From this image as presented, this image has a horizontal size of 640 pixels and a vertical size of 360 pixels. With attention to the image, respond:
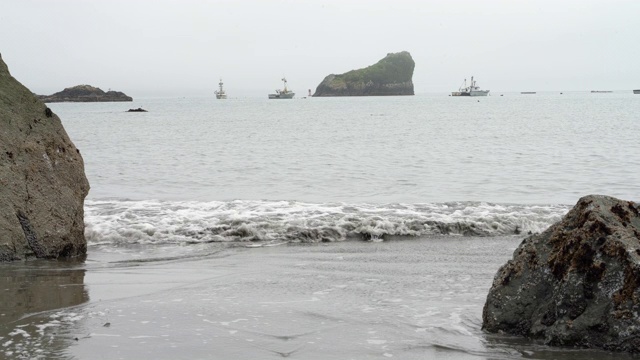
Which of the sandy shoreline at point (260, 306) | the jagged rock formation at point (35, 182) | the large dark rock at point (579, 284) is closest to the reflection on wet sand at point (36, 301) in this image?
the sandy shoreline at point (260, 306)

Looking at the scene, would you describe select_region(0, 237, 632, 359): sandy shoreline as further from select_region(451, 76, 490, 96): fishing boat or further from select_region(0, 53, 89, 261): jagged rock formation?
select_region(451, 76, 490, 96): fishing boat

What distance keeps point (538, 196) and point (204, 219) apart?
7164 mm

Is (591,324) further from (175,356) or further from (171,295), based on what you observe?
(171,295)

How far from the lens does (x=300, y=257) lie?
8.61m

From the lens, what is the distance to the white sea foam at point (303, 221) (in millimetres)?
10258

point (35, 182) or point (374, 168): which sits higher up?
point (35, 182)

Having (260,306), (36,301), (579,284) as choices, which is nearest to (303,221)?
(260,306)

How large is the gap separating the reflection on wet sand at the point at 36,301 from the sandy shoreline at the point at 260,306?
0.5 inches

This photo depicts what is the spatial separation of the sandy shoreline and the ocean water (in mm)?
21

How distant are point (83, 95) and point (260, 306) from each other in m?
181

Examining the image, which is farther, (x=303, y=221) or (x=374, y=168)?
(x=374, y=168)

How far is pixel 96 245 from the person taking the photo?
392 inches

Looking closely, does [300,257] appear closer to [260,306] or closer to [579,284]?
[260,306]

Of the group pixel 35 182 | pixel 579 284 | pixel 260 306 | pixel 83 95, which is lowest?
pixel 260 306
